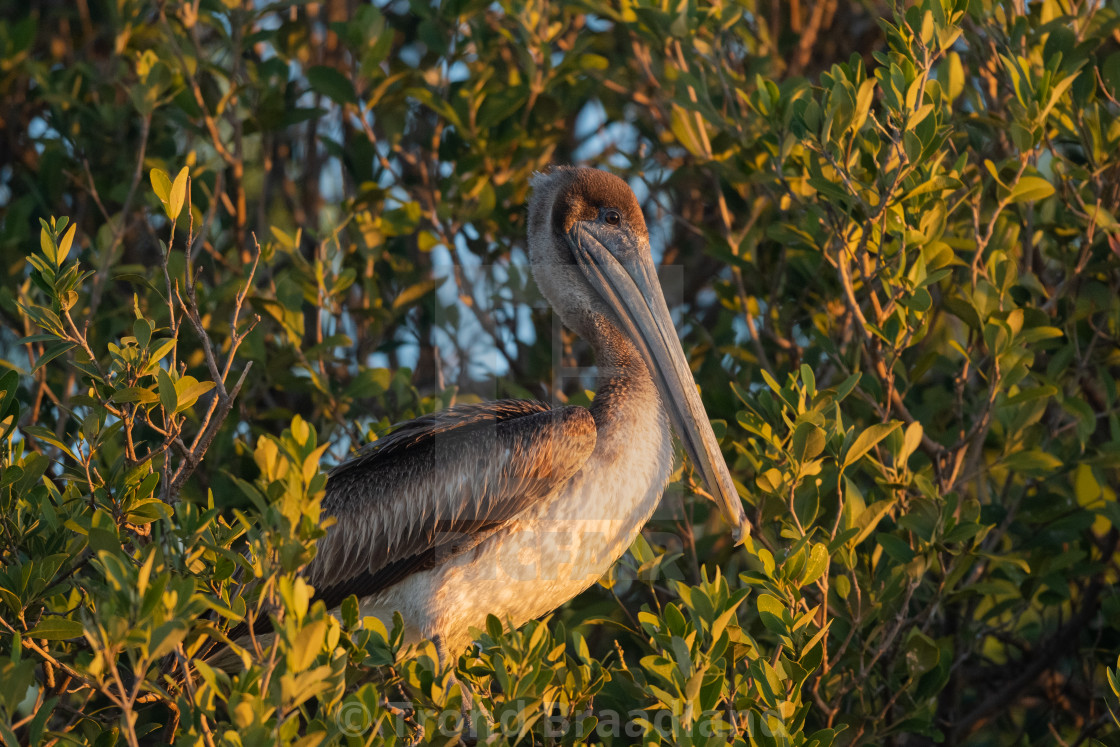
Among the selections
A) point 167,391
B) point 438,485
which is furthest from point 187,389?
point 438,485

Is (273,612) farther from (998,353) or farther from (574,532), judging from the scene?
(998,353)

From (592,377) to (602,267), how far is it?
3.18 feet

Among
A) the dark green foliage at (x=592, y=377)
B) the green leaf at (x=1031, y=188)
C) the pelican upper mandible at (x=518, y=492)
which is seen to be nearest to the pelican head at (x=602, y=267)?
the pelican upper mandible at (x=518, y=492)

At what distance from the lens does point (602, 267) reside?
15.4 ft

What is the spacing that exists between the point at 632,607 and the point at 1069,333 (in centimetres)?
224

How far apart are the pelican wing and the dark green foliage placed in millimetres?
292

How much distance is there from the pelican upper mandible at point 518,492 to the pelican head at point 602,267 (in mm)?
12

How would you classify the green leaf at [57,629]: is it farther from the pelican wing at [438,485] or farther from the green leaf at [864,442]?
the green leaf at [864,442]

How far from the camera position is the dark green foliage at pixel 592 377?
2.96 m

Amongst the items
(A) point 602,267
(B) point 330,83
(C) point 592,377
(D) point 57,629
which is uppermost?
(B) point 330,83

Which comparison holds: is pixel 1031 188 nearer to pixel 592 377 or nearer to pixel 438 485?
pixel 592 377

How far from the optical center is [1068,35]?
4277 millimetres

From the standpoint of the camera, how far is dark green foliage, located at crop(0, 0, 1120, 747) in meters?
2.96

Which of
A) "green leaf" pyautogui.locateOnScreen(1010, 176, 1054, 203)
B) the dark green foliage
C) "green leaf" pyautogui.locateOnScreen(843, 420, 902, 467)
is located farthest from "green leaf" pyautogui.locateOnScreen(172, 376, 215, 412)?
"green leaf" pyautogui.locateOnScreen(1010, 176, 1054, 203)
